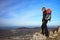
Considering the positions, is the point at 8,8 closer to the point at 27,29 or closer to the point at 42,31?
the point at 27,29

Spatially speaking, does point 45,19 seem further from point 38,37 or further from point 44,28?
point 38,37

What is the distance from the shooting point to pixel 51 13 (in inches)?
144

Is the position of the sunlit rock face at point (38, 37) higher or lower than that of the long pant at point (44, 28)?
lower

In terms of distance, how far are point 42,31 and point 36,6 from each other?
1.50ft

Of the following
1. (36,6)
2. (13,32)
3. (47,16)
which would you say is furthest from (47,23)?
(13,32)

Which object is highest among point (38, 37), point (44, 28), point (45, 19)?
point (45, 19)

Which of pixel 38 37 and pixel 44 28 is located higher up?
pixel 44 28

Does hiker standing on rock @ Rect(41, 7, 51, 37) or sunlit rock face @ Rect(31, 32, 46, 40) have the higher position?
hiker standing on rock @ Rect(41, 7, 51, 37)

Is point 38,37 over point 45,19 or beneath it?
beneath

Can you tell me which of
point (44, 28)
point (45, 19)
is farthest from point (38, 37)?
point (45, 19)

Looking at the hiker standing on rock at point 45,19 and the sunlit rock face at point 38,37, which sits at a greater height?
the hiker standing on rock at point 45,19

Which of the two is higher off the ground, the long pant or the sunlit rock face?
the long pant

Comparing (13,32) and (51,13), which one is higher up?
(51,13)

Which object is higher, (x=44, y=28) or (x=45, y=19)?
(x=45, y=19)
